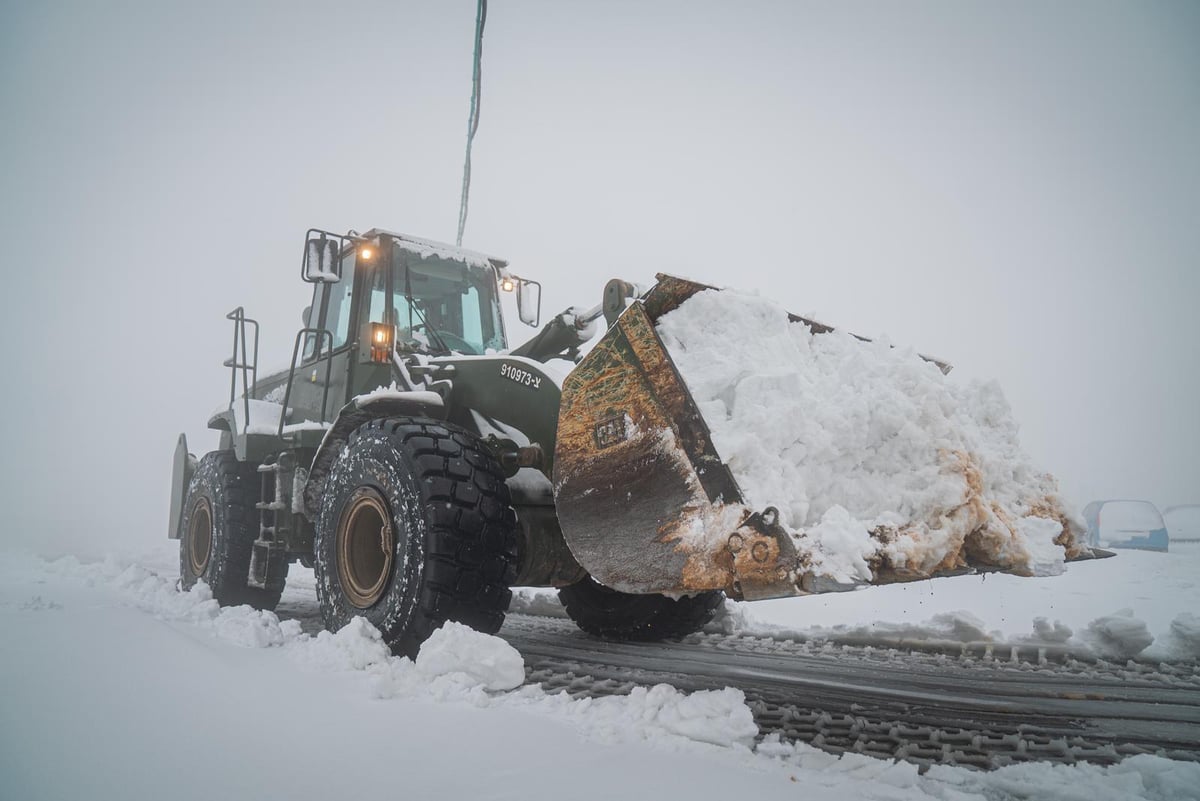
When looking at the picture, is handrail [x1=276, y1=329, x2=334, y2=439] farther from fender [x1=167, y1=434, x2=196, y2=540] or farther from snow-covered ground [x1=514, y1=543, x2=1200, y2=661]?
snow-covered ground [x1=514, y1=543, x2=1200, y2=661]

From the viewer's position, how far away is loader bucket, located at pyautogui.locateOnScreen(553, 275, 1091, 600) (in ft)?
8.39

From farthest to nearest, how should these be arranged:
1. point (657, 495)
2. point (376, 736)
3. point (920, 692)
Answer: point (920, 692)
point (657, 495)
point (376, 736)

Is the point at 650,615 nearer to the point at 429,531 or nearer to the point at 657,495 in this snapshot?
the point at 429,531

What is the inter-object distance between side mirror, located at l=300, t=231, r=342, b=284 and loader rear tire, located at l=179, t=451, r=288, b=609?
6.41ft

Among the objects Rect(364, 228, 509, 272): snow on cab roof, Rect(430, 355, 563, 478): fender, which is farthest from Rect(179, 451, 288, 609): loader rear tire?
Rect(364, 228, 509, 272): snow on cab roof

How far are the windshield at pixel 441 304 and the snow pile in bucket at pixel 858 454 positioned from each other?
240 cm

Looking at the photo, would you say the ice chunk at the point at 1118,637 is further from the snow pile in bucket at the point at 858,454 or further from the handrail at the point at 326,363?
the handrail at the point at 326,363

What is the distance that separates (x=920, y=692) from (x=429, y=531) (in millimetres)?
2384

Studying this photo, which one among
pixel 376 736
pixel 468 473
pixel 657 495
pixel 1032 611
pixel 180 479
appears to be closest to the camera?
pixel 376 736

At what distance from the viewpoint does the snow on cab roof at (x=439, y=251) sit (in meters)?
5.22

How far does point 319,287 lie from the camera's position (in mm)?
5965

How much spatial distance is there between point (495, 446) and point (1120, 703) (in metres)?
3.13

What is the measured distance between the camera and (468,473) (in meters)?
3.50

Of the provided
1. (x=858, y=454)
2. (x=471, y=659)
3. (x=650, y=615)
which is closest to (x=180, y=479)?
(x=650, y=615)
